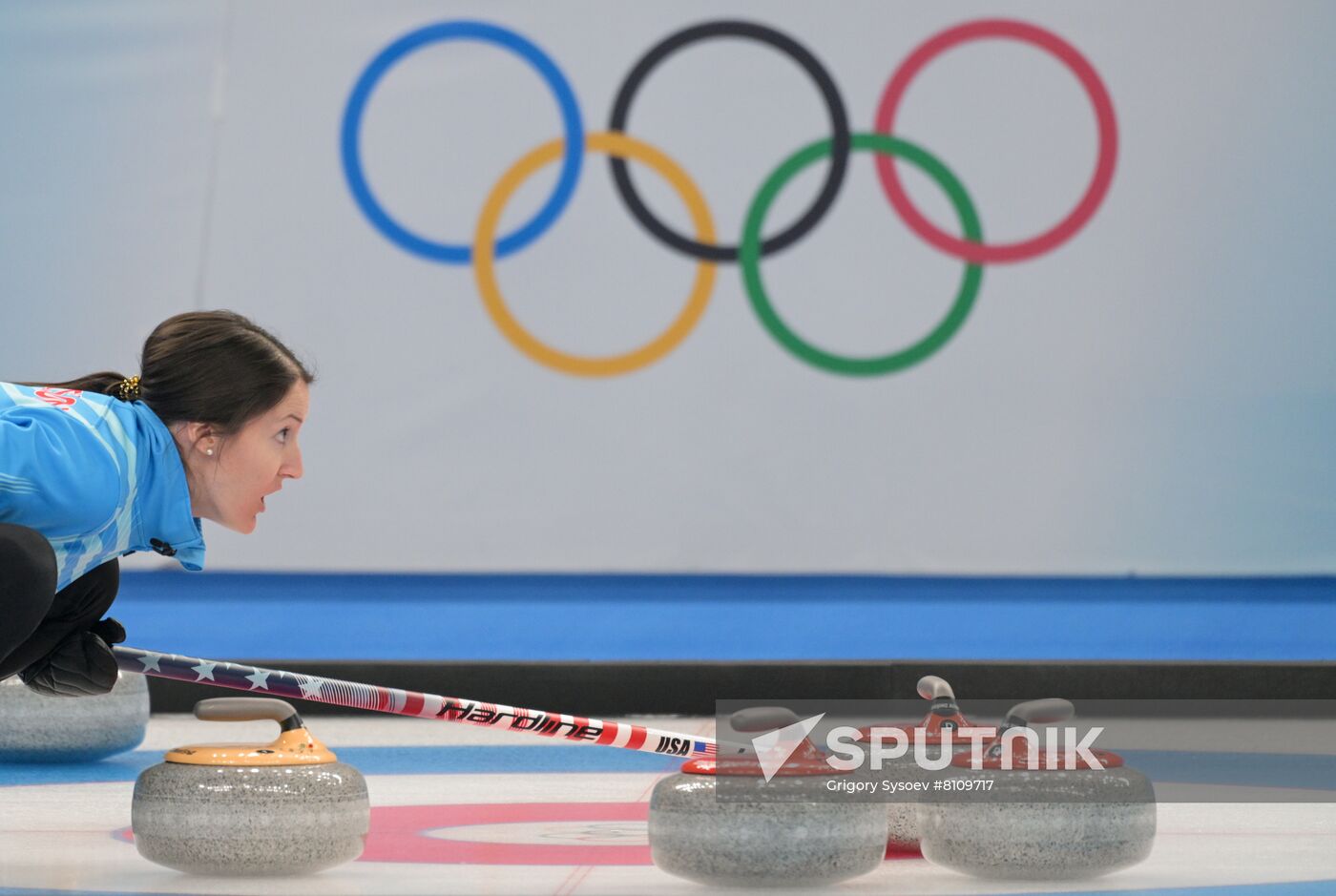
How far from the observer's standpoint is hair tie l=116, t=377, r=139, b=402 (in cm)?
252

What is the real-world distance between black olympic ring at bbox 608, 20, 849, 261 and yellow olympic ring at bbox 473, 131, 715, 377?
0.15 ft

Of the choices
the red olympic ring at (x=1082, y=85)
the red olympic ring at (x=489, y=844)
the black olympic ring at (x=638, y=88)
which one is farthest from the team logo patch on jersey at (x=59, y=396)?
the red olympic ring at (x=1082, y=85)

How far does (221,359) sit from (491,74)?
10.9 ft

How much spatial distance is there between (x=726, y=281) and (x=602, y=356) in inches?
17.6

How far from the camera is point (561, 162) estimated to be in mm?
5602

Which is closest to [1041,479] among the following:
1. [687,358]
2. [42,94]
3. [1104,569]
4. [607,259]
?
[1104,569]

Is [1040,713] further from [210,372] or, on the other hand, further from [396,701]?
[210,372]

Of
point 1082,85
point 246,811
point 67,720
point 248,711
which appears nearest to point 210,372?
point 248,711

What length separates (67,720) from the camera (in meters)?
3.83

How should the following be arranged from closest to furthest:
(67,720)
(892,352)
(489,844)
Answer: (489,844) → (67,720) → (892,352)

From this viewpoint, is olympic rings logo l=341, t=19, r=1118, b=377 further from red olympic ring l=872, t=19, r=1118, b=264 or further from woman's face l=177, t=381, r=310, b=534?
woman's face l=177, t=381, r=310, b=534

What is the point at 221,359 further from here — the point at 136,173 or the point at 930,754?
the point at 136,173

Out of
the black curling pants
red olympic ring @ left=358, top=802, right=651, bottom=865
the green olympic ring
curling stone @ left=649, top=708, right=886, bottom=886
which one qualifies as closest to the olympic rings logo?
the green olympic ring

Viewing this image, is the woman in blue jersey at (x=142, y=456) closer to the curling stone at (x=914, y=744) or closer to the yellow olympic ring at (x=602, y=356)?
the curling stone at (x=914, y=744)
